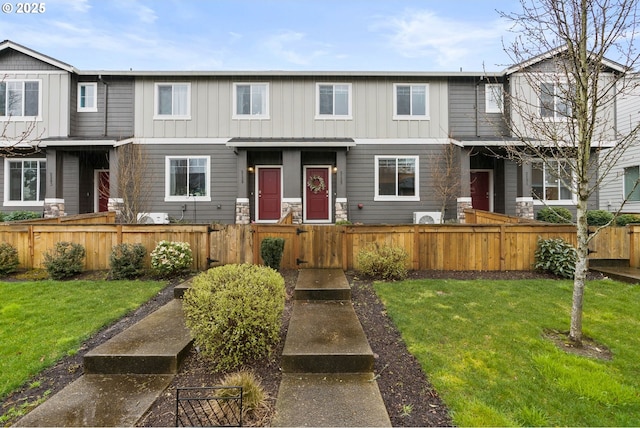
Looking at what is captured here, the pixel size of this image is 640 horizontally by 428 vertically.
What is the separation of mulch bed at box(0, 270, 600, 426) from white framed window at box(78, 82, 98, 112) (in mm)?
11371

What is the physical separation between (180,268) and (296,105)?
26.0ft

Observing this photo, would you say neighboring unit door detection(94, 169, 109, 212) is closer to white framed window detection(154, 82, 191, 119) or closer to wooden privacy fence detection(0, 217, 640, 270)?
white framed window detection(154, 82, 191, 119)

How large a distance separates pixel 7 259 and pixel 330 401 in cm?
804

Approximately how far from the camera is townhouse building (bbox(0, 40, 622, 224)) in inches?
470

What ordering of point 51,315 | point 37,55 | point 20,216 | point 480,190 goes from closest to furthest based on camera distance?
1. point 51,315
2. point 20,216
3. point 37,55
4. point 480,190

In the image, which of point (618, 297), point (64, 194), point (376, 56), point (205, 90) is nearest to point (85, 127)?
point (64, 194)

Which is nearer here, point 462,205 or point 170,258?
point 170,258

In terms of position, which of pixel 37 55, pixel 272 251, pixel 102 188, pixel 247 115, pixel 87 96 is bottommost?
pixel 272 251

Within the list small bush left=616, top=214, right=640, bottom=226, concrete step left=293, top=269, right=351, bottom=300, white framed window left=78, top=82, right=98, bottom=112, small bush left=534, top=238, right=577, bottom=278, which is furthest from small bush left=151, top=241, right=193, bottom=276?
small bush left=616, top=214, right=640, bottom=226

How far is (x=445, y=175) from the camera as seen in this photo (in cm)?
1189

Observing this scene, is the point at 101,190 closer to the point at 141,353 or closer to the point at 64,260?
the point at 64,260

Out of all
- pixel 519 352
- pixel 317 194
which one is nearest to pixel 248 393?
pixel 519 352

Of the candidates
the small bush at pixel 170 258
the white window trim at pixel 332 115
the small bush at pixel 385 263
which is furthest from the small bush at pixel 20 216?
the small bush at pixel 385 263

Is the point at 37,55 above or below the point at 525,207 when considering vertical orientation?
above
